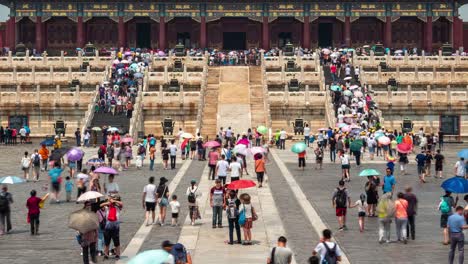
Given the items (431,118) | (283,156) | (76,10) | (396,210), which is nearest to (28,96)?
(283,156)

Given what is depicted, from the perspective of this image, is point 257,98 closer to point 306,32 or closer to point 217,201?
point 306,32

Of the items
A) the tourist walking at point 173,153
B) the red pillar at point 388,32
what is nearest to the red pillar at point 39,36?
the red pillar at point 388,32

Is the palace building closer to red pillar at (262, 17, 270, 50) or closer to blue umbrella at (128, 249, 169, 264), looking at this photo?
red pillar at (262, 17, 270, 50)

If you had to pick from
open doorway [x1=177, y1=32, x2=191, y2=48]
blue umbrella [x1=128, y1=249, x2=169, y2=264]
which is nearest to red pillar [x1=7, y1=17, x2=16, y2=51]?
open doorway [x1=177, y1=32, x2=191, y2=48]

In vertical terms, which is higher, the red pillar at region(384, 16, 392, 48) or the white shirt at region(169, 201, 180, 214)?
the red pillar at region(384, 16, 392, 48)

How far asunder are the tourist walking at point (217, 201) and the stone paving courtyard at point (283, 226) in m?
0.53

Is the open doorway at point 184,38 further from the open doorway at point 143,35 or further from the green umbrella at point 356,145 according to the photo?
the green umbrella at point 356,145

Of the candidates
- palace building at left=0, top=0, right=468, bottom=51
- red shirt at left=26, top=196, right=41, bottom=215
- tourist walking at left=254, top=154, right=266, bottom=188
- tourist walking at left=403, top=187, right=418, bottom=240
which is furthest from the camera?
palace building at left=0, top=0, right=468, bottom=51

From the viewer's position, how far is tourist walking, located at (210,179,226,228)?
95.6 ft

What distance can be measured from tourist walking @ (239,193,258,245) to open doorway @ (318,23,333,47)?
245 feet

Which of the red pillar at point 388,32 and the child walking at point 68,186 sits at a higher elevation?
the red pillar at point 388,32

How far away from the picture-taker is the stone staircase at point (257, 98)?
64387 millimetres

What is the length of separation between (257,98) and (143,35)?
3370 centimetres

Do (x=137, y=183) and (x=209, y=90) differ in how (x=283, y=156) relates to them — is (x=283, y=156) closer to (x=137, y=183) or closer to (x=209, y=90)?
(x=137, y=183)
